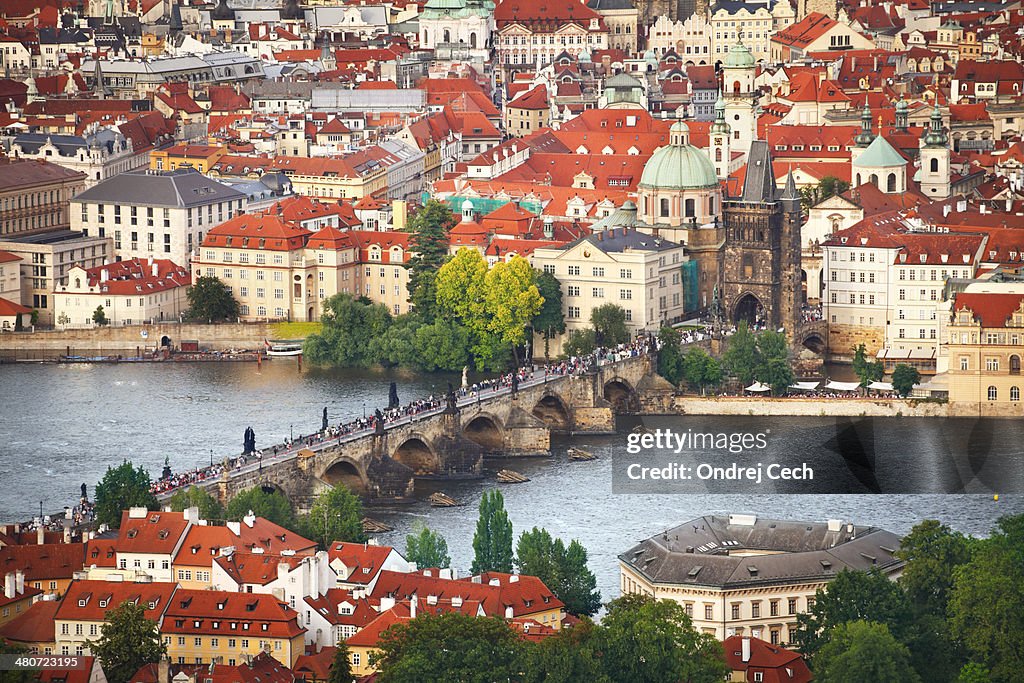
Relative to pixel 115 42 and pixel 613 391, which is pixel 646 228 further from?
pixel 115 42

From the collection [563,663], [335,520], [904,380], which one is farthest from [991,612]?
[904,380]

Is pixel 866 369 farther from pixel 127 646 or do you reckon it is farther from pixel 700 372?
pixel 127 646

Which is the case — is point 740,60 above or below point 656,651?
above

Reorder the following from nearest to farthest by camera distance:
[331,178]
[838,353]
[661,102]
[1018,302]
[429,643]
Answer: [429,643], [1018,302], [838,353], [331,178], [661,102]

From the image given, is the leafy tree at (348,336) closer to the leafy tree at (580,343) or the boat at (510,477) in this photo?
the leafy tree at (580,343)

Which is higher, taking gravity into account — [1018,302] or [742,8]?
[742,8]

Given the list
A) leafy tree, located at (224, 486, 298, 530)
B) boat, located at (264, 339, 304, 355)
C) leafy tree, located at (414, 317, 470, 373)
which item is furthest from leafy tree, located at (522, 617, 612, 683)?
boat, located at (264, 339, 304, 355)

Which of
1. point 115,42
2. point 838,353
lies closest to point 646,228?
point 838,353
